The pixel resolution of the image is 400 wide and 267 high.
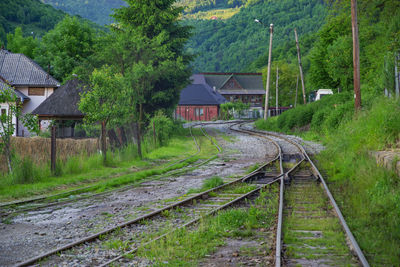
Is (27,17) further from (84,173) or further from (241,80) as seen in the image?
(84,173)

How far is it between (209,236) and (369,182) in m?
5.31

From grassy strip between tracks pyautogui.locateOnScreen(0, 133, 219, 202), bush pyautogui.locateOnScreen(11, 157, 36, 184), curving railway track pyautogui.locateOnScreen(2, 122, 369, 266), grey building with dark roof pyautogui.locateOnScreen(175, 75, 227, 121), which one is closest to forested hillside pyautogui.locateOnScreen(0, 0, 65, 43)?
grey building with dark roof pyautogui.locateOnScreen(175, 75, 227, 121)

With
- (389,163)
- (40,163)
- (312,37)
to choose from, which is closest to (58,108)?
(40,163)

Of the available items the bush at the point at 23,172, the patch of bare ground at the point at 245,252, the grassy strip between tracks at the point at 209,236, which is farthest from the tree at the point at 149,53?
the patch of bare ground at the point at 245,252

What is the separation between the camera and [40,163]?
50.3ft

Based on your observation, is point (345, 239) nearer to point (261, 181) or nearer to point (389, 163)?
point (389, 163)

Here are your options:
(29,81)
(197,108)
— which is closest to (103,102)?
(29,81)

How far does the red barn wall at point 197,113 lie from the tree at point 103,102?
205 feet

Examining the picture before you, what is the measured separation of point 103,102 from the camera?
20.3 m

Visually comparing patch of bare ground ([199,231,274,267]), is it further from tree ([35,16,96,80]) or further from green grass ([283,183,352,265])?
tree ([35,16,96,80])

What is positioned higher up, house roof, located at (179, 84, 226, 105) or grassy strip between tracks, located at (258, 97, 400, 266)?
house roof, located at (179, 84, 226, 105)

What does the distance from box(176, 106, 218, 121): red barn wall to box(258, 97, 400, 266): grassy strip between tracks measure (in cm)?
6535

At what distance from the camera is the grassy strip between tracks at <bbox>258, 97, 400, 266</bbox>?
6626 mm

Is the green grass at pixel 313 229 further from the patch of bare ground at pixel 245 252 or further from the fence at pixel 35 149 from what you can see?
the fence at pixel 35 149
